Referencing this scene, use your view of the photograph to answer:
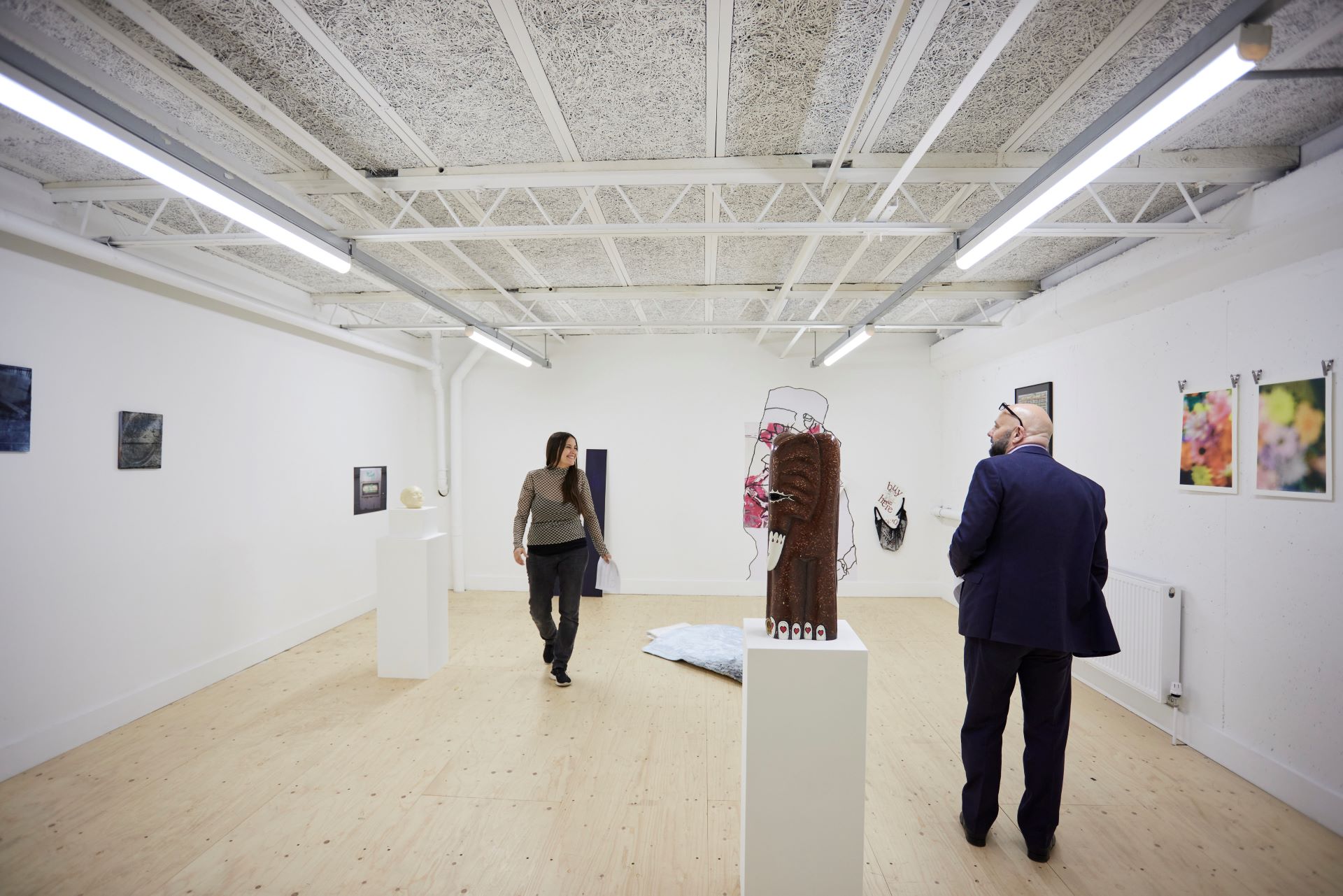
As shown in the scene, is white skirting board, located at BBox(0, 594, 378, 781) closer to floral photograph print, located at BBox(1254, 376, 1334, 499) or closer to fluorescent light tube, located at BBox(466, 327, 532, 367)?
fluorescent light tube, located at BBox(466, 327, 532, 367)

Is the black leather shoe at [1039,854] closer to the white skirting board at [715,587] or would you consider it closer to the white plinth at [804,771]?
the white plinth at [804,771]

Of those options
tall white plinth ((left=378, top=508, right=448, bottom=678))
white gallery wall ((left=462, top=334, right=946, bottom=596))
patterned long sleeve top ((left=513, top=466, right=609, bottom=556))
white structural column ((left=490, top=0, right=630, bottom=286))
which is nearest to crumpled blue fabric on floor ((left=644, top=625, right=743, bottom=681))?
patterned long sleeve top ((left=513, top=466, right=609, bottom=556))

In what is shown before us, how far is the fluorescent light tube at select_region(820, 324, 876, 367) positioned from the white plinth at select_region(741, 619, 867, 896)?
11.6 feet

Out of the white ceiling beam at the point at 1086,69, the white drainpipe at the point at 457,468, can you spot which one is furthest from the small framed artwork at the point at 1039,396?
the white drainpipe at the point at 457,468

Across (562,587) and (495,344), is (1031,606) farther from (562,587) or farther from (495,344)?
(495,344)

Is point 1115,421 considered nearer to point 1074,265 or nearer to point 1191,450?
point 1191,450

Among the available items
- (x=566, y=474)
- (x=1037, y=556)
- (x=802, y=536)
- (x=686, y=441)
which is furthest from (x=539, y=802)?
(x=686, y=441)

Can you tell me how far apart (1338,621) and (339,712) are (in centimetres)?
516

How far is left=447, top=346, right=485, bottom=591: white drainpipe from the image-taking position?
7.12 m

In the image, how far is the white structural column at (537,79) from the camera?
6.57 feet

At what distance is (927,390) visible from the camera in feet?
23.1

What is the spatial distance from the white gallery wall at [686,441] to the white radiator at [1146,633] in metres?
3.08

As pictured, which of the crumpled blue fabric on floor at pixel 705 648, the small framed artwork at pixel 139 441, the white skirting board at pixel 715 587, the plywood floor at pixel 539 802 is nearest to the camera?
the plywood floor at pixel 539 802

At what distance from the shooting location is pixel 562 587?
407 cm
